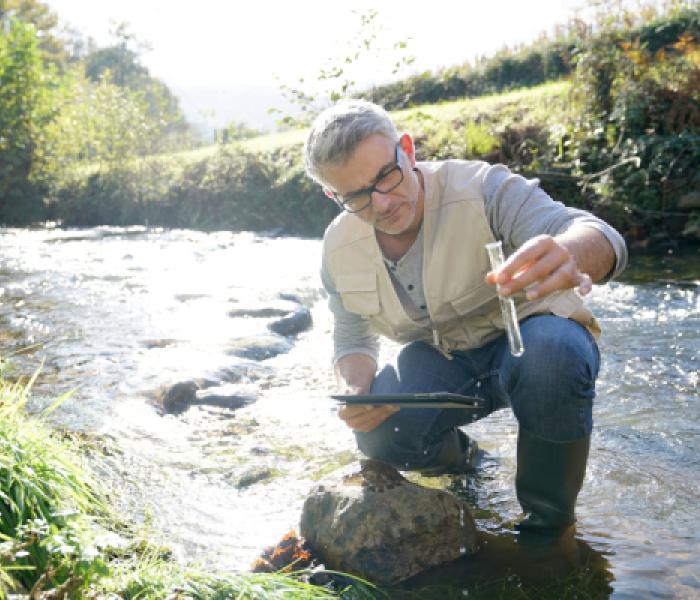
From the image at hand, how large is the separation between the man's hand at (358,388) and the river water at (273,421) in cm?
54

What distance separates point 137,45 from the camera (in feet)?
141

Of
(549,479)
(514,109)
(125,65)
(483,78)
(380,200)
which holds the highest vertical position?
(125,65)

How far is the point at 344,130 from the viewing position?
9.70 feet

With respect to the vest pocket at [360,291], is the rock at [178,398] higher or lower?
lower

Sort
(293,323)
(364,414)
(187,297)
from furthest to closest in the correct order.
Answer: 1. (187,297)
2. (293,323)
3. (364,414)

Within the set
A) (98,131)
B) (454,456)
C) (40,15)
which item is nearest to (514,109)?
(454,456)

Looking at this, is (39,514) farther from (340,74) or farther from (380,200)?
(340,74)

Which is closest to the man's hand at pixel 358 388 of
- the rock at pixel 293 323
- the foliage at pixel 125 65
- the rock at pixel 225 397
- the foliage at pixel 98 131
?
the rock at pixel 225 397

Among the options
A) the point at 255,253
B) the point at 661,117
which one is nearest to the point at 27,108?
the point at 255,253

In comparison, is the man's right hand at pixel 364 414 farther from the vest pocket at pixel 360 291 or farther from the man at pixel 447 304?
the vest pocket at pixel 360 291

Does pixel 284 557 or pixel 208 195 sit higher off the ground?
pixel 208 195

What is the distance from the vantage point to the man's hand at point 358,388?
316 cm

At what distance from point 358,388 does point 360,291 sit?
39cm

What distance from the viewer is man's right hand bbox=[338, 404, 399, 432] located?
10.3ft
